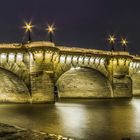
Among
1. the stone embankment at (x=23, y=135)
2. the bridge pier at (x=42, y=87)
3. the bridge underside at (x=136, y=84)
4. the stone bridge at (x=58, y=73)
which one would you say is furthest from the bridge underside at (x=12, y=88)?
the bridge underside at (x=136, y=84)

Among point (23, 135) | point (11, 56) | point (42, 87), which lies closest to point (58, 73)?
point (42, 87)

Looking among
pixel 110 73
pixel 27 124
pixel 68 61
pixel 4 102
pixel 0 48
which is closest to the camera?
pixel 27 124

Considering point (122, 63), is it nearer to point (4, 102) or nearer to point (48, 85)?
point (48, 85)

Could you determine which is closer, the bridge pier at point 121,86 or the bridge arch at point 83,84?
the bridge arch at point 83,84

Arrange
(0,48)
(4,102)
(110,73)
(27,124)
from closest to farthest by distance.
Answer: (27,124)
(0,48)
(4,102)
(110,73)

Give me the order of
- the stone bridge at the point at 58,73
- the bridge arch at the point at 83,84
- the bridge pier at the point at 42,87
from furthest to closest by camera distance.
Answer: the bridge arch at the point at 83,84 < the stone bridge at the point at 58,73 < the bridge pier at the point at 42,87

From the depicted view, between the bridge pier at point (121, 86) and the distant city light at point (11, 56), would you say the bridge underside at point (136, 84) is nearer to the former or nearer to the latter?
the bridge pier at point (121, 86)

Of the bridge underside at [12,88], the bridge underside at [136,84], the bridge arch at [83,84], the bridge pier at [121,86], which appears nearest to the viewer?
the bridge underside at [12,88]

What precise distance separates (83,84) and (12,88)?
15597 mm

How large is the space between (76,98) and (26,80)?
15.1 metres

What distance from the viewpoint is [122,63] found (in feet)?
173

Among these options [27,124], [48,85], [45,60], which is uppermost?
[45,60]

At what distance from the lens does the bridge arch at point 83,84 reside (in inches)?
2026

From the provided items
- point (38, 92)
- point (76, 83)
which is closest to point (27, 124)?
point (38, 92)
